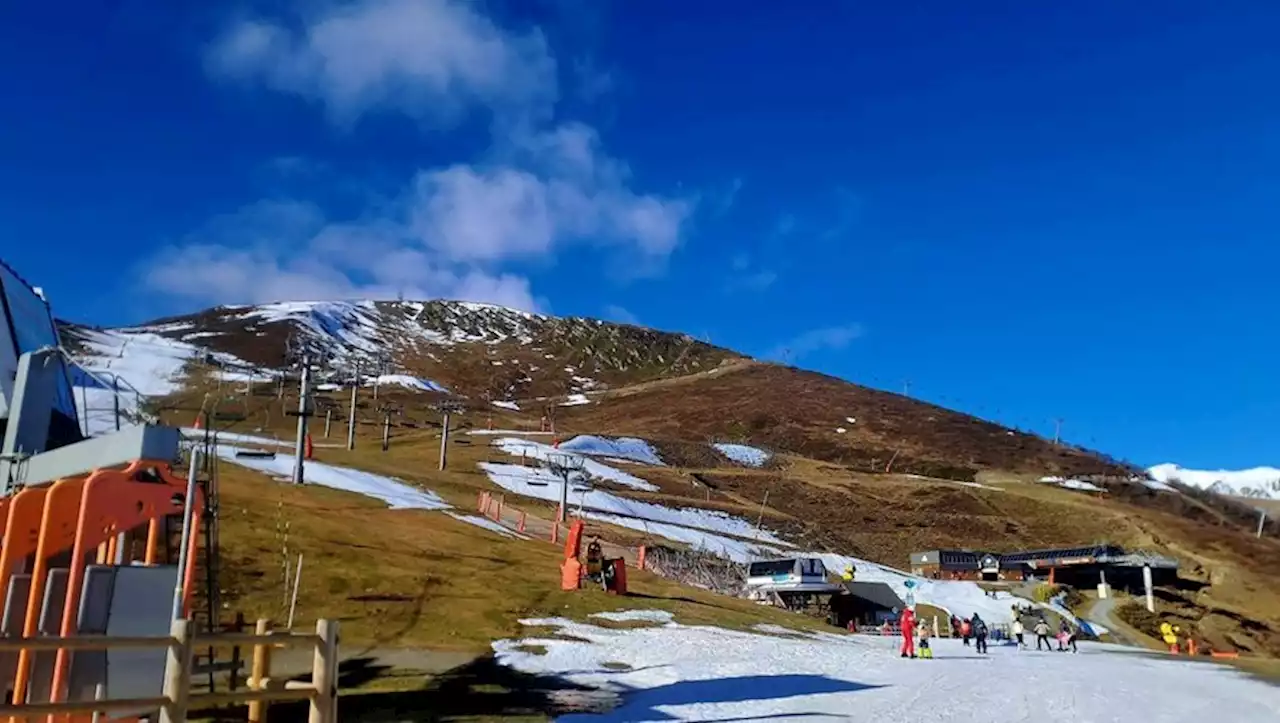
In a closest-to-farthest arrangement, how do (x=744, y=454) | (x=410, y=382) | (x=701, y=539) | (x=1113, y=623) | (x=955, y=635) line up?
(x=955, y=635) → (x=1113, y=623) → (x=701, y=539) → (x=744, y=454) → (x=410, y=382)

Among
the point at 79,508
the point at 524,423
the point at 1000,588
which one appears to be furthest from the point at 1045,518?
the point at 79,508

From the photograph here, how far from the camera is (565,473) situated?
2212 inches

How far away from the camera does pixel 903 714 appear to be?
53.7ft

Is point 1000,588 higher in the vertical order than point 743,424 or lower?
lower

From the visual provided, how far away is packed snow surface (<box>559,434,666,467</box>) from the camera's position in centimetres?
10781

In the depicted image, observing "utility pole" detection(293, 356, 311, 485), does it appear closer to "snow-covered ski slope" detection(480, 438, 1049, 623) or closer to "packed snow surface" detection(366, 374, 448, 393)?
"snow-covered ski slope" detection(480, 438, 1049, 623)

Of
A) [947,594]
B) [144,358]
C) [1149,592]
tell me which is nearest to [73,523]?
[947,594]

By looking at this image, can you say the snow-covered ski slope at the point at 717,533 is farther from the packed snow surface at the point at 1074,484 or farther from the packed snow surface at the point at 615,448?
the packed snow surface at the point at 1074,484

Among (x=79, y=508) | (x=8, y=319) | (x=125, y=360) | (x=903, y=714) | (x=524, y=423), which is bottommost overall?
(x=903, y=714)

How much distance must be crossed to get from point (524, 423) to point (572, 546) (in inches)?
4361

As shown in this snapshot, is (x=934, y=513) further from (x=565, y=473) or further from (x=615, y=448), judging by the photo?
(x=565, y=473)

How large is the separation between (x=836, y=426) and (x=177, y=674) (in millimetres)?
155293

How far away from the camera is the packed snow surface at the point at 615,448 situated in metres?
108

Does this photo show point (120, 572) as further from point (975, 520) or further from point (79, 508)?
point (975, 520)
